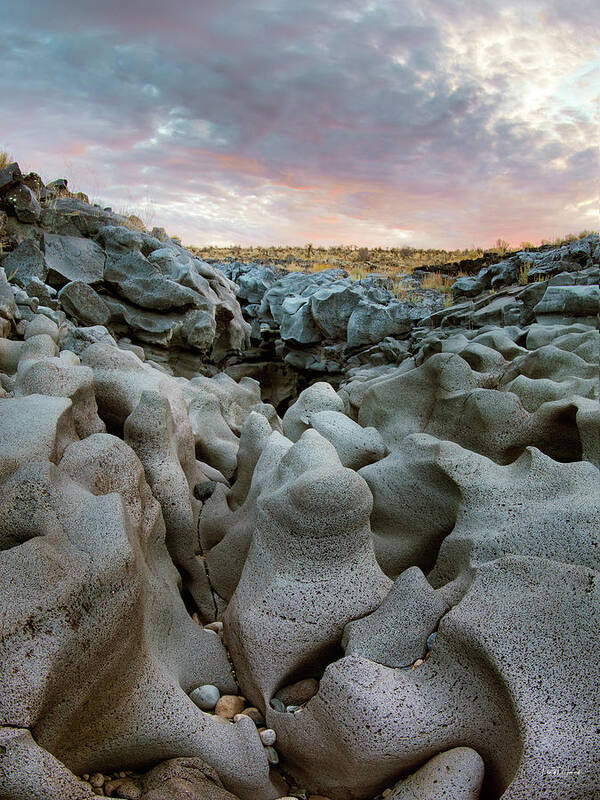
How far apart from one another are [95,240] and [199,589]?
9439mm

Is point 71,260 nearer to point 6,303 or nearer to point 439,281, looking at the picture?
point 6,303

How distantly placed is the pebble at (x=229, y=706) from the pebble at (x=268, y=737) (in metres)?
0.23

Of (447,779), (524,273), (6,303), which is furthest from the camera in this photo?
(524,273)

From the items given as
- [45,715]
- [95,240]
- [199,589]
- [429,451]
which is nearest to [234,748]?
[45,715]

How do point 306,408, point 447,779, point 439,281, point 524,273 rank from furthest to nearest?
point 439,281 → point 524,273 → point 306,408 → point 447,779

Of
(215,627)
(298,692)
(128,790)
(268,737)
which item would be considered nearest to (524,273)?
(215,627)

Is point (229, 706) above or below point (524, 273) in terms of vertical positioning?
below

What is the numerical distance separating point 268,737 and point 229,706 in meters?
0.32

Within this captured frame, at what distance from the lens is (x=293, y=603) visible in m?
2.76

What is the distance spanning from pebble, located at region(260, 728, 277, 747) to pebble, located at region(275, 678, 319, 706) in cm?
16

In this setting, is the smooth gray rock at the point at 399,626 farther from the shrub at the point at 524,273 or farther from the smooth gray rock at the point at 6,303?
the shrub at the point at 524,273

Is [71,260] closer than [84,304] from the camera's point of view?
No

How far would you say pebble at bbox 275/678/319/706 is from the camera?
2680 mm

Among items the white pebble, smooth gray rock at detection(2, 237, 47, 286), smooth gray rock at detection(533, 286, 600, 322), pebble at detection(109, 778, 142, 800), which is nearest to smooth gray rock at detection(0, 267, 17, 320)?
smooth gray rock at detection(2, 237, 47, 286)
